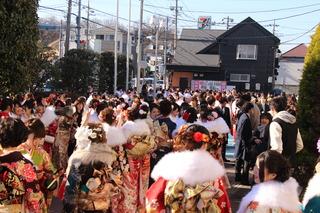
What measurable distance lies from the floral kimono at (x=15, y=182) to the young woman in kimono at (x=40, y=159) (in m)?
0.67

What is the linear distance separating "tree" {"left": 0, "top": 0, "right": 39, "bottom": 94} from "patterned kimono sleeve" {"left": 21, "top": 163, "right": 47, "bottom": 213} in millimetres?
5444

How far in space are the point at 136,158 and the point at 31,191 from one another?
3.19 m

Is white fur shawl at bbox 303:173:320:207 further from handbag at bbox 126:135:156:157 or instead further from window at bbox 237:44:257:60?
window at bbox 237:44:257:60

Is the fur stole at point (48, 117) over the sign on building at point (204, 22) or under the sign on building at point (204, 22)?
under

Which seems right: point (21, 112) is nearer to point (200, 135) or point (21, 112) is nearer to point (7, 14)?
point (7, 14)

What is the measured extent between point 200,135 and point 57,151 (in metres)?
5.44

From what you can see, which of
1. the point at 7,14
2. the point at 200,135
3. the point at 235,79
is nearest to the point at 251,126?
the point at 7,14

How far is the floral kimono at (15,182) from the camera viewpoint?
4.26 metres

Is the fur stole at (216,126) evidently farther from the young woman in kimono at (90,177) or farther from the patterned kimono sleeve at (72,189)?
the patterned kimono sleeve at (72,189)

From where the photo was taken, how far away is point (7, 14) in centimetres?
937

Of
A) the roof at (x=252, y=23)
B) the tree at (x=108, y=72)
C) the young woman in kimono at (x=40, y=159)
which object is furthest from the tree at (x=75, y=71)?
the young woman in kimono at (x=40, y=159)

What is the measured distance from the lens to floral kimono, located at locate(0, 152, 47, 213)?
4262 mm

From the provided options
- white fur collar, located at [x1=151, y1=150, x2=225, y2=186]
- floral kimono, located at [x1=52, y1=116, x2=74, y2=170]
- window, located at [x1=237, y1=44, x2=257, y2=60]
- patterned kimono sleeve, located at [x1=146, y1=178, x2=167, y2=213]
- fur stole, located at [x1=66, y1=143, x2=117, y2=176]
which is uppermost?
window, located at [x1=237, y1=44, x2=257, y2=60]

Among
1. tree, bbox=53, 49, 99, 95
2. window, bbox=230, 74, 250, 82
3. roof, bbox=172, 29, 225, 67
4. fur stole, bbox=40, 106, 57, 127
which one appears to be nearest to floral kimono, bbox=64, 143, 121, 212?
fur stole, bbox=40, 106, 57, 127
